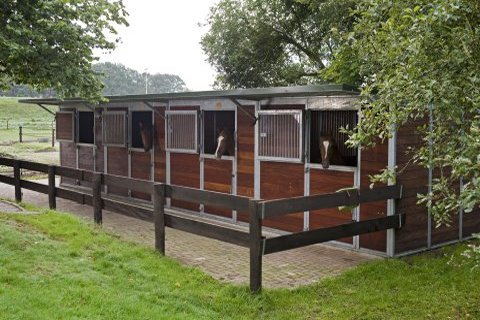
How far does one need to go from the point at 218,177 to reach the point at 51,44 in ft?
11.1

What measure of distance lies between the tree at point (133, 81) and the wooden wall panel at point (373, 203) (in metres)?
69.6

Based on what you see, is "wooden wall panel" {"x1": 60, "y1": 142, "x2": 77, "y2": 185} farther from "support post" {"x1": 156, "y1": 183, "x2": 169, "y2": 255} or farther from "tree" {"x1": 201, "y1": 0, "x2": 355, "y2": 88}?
"tree" {"x1": 201, "y1": 0, "x2": 355, "y2": 88}

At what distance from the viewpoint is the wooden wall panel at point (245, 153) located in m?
8.38

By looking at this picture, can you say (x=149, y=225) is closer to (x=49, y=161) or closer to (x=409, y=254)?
(x=409, y=254)

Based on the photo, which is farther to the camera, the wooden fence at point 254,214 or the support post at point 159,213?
the support post at point 159,213

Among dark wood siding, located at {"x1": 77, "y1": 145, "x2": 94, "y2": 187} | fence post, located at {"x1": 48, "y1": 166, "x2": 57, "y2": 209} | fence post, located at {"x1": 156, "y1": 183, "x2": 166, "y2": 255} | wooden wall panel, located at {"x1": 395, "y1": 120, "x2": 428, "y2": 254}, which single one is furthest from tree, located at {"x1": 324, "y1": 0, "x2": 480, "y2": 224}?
dark wood siding, located at {"x1": 77, "y1": 145, "x2": 94, "y2": 187}

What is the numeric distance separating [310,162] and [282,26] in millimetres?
11867

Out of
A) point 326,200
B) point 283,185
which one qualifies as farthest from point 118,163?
point 326,200

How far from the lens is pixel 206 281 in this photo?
533cm

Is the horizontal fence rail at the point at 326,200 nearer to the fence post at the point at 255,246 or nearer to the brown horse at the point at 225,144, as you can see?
the fence post at the point at 255,246

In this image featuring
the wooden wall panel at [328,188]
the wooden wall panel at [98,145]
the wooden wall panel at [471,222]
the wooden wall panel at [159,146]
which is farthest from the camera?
the wooden wall panel at [98,145]

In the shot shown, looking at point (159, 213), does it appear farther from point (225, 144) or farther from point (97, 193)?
point (225, 144)

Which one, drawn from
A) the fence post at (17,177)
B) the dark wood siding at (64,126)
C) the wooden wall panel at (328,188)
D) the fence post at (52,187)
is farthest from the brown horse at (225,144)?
the dark wood siding at (64,126)

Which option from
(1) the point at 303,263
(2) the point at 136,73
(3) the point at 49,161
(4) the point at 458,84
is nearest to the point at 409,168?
(1) the point at 303,263
